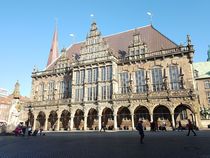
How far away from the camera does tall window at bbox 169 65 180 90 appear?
2749cm

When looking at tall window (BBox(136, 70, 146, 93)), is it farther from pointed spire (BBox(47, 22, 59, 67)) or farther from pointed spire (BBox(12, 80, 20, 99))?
pointed spire (BBox(47, 22, 59, 67))

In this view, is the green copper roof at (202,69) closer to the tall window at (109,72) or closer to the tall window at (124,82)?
the tall window at (124,82)

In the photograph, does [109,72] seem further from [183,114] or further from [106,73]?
[183,114]

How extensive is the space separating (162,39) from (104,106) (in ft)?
50.4

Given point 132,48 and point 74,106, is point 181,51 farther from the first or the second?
point 74,106

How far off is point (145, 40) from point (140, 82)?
862 centimetres

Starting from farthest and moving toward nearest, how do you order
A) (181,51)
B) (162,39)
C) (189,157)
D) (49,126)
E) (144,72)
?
(49,126) → (162,39) → (144,72) → (181,51) → (189,157)

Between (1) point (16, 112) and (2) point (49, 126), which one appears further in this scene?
(2) point (49, 126)

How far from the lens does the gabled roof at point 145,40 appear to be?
1229 inches

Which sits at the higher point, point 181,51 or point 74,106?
point 181,51

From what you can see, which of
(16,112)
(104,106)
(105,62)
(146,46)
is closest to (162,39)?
(146,46)

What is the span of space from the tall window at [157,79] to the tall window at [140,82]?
1570 mm

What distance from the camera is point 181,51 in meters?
27.7

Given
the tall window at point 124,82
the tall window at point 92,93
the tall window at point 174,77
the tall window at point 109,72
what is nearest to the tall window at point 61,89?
the tall window at point 92,93
